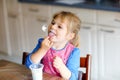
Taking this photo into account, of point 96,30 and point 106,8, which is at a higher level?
point 106,8

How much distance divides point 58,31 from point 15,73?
0.31m

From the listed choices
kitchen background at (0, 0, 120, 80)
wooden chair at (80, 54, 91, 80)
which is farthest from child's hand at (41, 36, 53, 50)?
kitchen background at (0, 0, 120, 80)

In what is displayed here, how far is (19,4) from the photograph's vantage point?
3352 mm

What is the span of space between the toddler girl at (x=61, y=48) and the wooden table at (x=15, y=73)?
0.05 meters

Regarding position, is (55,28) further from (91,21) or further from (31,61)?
(91,21)

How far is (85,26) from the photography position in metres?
2.79

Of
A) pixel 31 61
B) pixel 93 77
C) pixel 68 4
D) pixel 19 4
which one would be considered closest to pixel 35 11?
pixel 19 4

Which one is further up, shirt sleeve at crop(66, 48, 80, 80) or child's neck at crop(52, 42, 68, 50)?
child's neck at crop(52, 42, 68, 50)

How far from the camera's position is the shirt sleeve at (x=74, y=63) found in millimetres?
1429

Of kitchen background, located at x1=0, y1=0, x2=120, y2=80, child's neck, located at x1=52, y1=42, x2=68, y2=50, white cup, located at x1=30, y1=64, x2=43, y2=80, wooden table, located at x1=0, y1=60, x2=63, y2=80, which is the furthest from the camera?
kitchen background, located at x1=0, y1=0, x2=120, y2=80

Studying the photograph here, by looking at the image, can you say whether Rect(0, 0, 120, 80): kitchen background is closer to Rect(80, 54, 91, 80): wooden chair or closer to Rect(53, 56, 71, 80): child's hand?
Rect(80, 54, 91, 80): wooden chair

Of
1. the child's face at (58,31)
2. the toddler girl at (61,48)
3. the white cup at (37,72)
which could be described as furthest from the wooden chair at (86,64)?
the white cup at (37,72)

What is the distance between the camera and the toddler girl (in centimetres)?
141

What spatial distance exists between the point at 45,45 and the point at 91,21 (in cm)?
139
